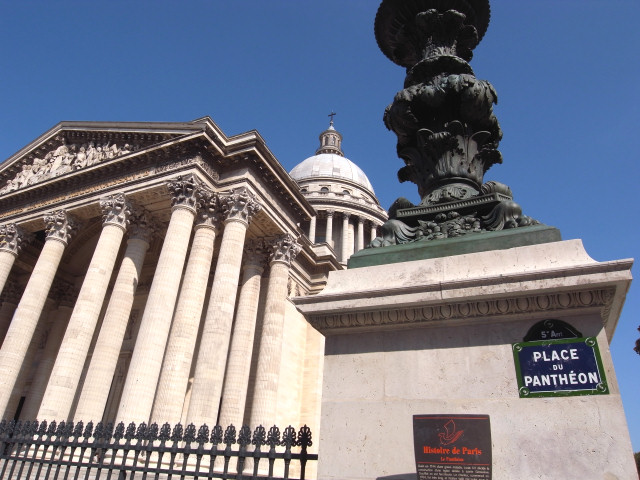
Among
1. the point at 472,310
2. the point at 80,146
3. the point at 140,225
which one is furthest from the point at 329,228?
the point at 472,310

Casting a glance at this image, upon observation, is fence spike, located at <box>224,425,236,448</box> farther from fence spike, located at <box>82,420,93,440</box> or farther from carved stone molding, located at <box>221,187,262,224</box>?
carved stone molding, located at <box>221,187,262,224</box>

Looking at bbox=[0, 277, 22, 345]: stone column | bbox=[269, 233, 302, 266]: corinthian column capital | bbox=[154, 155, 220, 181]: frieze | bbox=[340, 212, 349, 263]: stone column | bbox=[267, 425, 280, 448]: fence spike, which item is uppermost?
bbox=[340, 212, 349, 263]: stone column

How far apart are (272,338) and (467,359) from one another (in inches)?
731

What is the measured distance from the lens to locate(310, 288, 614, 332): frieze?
329 cm

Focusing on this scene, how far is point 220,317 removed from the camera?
17.5 m

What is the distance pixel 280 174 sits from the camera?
73.3 feet

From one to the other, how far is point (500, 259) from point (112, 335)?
694 inches

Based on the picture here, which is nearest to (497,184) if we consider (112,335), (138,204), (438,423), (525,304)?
(525,304)

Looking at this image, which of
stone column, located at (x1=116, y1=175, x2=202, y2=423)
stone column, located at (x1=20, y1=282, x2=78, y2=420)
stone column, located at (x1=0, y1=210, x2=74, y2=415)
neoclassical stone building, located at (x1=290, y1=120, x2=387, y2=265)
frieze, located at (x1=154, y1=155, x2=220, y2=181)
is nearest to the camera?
stone column, located at (x1=116, y1=175, x2=202, y2=423)

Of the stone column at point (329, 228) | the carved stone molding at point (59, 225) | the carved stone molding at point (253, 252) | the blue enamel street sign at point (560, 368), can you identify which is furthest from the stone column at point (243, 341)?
the stone column at point (329, 228)

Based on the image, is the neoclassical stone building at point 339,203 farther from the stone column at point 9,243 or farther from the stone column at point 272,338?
the stone column at point 9,243

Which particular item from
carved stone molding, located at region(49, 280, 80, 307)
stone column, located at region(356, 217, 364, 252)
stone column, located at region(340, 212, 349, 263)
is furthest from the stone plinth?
stone column, located at region(356, 217, 364, 252)

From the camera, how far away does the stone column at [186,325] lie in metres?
15.5

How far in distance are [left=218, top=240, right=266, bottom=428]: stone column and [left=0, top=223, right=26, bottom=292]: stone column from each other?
11.7 meters
